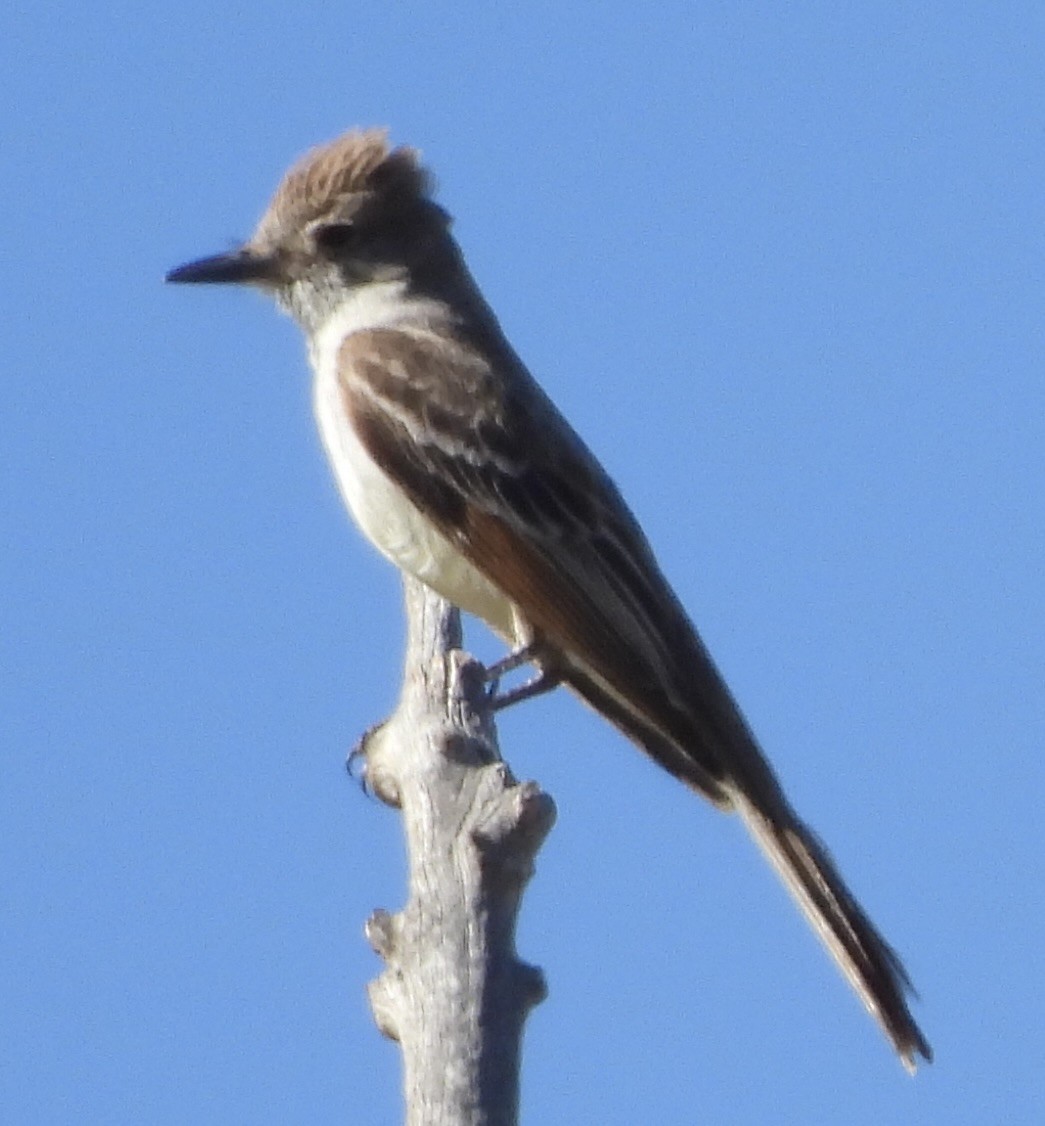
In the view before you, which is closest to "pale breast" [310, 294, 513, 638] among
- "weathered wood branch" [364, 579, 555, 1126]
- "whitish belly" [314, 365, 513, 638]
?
"whitish belly" [314, 365, 513, 638]

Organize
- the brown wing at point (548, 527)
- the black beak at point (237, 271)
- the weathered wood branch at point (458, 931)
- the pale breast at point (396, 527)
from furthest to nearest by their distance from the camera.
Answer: the black beak at point (237, 271) < the pale breast at point (396, 527) < the brown wing at point (548, 527) < the weathered wood branch at point (458, 931)

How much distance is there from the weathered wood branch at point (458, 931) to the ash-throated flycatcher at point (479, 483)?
1454 mm

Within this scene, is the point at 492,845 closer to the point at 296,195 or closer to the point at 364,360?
the point at 364,360

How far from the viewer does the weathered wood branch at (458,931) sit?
15.6ft

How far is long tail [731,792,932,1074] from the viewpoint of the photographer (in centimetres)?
654

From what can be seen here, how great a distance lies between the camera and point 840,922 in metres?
6.94

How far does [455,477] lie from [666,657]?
944mm

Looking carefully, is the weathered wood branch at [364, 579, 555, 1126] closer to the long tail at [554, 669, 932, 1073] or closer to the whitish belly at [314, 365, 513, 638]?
the long tail at [554, 669, 932, 1073]

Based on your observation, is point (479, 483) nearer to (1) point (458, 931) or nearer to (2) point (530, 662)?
(2) point (530, 662)

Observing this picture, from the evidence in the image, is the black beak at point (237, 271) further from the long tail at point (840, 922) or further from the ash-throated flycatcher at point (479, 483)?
the long tail at point (840, 922)

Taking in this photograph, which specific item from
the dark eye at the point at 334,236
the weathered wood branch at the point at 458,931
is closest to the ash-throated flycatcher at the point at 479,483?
the dark eye at the point at 334,236

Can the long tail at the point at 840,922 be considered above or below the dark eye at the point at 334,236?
below

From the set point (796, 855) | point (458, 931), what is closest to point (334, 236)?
point (796, 855)

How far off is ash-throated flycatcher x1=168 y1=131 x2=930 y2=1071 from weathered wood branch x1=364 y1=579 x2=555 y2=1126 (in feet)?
4.77
